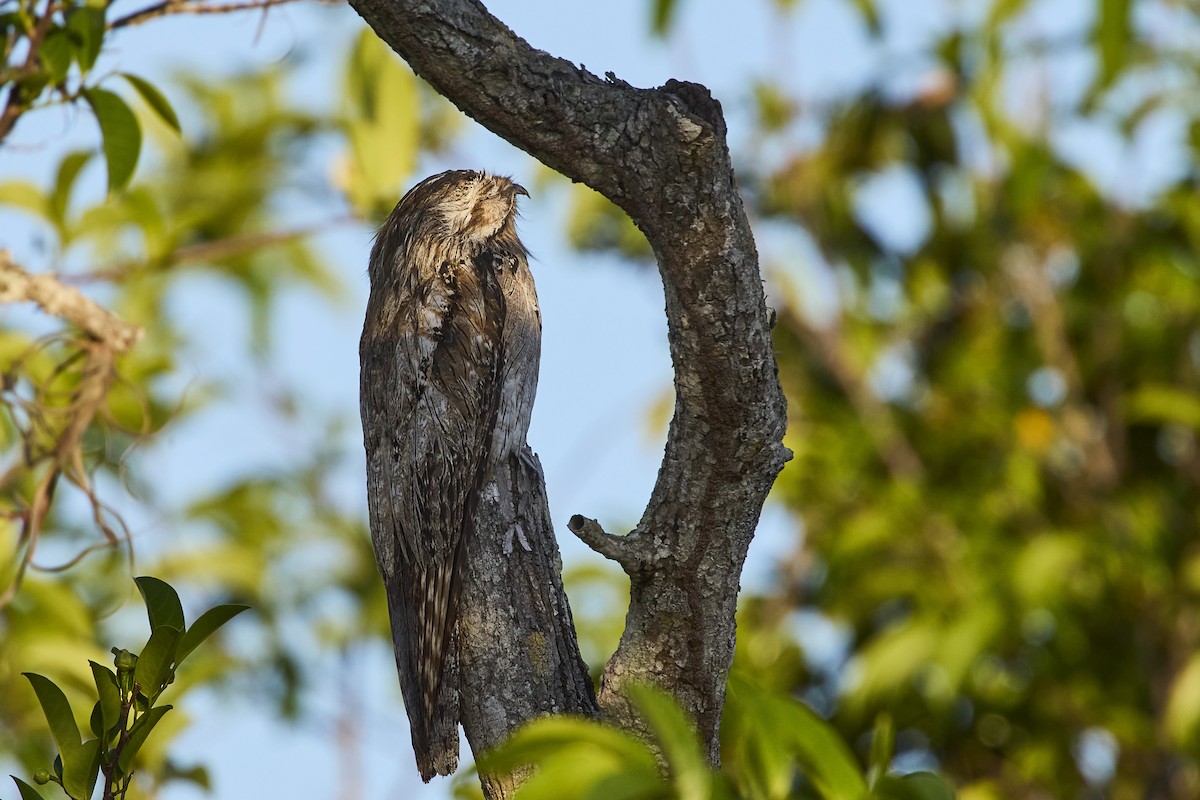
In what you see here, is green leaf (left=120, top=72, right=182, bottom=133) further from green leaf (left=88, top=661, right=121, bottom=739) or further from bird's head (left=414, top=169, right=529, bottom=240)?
green leaf (left=88, top=661, right=121, bottom=739)

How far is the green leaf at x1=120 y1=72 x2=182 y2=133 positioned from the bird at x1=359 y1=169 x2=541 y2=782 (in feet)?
3.38

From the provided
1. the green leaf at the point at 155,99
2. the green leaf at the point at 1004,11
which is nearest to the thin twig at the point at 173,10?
the green leaf at the point at 155,99

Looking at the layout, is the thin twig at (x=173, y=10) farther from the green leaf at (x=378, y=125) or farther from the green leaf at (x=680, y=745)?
the green leaf at (x=680, y=745)

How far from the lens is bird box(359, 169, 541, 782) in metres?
2.80

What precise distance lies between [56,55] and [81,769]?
6.25ft

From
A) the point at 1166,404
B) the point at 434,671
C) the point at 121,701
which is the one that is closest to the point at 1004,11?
the point at 1166,404

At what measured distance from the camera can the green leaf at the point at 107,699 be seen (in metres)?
2.45

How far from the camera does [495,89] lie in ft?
7.40

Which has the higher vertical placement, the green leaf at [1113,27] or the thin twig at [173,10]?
the thin twig at [173,10]

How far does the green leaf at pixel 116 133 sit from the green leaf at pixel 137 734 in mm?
1684

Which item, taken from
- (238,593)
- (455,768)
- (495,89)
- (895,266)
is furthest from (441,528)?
(895,266)

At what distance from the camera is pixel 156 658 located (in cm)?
243

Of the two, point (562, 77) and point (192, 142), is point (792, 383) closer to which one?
point (192, 142)

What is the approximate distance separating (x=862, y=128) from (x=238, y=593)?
155 inches
